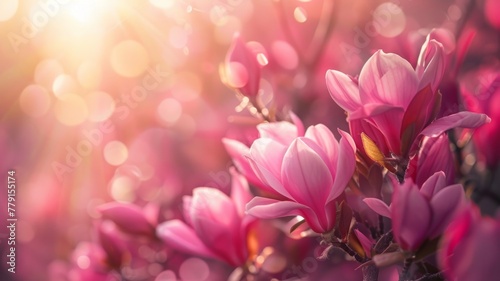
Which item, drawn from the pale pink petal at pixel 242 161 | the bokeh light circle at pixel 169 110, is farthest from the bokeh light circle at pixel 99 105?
the pale pink petal at pixel 242 161

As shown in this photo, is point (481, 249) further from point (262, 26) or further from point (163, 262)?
point (262, 26)

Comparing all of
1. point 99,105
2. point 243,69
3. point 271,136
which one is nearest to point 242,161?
point 271,136

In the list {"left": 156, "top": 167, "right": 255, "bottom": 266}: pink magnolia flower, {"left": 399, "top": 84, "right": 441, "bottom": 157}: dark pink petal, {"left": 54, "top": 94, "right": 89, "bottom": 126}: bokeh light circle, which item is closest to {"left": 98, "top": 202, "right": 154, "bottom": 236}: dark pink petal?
{"left": 156, "top": 167, "right": 255, "bottom": 266}: pink magnolia flower

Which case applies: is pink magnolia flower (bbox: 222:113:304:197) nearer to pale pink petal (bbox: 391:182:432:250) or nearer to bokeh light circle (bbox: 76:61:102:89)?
pale pink petal (bbox: 391:182:432:250)

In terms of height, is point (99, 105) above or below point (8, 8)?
below

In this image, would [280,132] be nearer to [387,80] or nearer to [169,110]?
[387,80]

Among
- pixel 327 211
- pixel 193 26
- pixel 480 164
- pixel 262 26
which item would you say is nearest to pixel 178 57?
pixel 193 26
